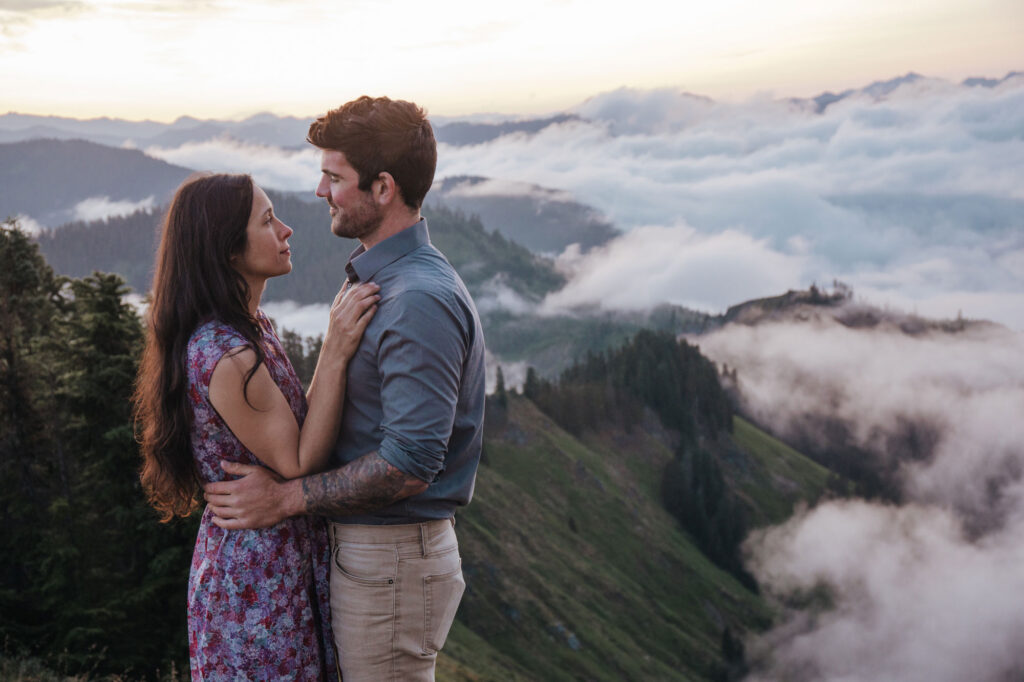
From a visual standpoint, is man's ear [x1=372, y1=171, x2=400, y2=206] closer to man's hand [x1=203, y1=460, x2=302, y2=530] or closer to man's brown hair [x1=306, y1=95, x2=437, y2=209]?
man's brown hair [x1=306, y1=95, x2=437, y2=209]

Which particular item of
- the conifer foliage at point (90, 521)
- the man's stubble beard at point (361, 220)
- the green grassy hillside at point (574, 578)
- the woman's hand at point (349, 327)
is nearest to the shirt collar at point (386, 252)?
the man's stubble beard at point (361, 220)

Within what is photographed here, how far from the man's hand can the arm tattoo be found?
147mm

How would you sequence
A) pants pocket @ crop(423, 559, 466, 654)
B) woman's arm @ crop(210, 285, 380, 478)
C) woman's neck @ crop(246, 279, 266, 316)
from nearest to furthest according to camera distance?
1. woman's arm @ crop(210, 285, 380, 478)
2. pants pocket @ crop(423, 559, 466, 654)
3. woman's neck @ crop(246, 279, 266, 316)

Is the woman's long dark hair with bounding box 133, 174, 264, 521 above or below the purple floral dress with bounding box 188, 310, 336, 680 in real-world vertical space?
above

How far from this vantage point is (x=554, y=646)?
117062mm

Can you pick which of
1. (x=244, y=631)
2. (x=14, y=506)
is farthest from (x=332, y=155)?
(x=14, y=506)

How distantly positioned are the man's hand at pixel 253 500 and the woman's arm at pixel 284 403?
0.39 ft

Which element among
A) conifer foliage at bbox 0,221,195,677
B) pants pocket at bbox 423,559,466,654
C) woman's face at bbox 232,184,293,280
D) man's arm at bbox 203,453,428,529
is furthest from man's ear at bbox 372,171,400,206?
conifer foliage at bbox 0,221,195,677

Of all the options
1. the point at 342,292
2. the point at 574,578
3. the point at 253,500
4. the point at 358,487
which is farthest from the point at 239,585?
the point at 574,578

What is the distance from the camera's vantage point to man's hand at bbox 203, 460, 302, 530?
5684 millimetres

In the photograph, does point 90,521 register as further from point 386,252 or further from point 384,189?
point 384,189

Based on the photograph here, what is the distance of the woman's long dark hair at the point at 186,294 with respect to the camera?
5.80 metres

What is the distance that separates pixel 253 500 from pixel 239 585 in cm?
64

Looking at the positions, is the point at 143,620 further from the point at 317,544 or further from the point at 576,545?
the point at 576,545
